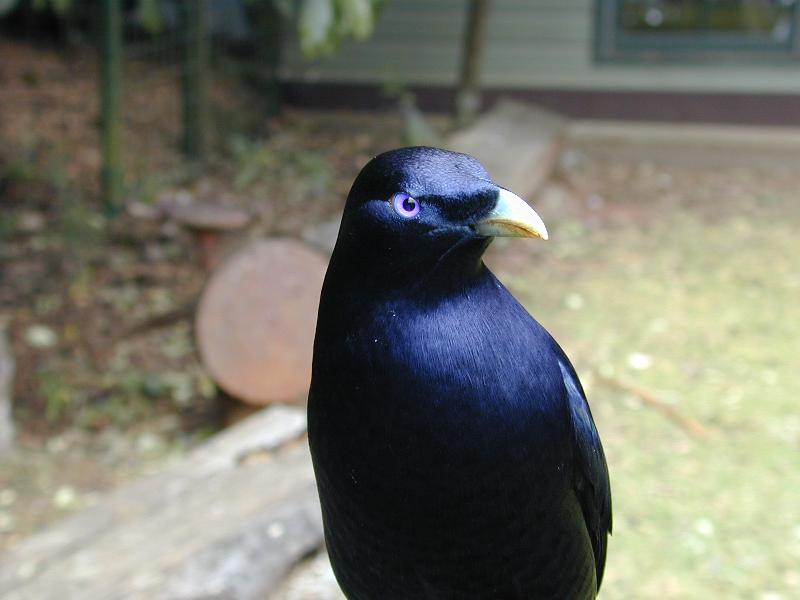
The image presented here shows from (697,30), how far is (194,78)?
4.36 metres

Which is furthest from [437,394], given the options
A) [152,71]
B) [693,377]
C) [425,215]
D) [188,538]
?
[152,71]

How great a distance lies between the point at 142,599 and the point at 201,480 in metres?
0.97

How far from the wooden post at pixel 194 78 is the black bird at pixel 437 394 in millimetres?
6883

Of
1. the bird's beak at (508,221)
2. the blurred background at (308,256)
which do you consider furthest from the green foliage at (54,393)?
the bird's beak at (508,221)

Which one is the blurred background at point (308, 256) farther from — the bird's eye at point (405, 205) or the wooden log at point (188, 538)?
the bird's eye at point (405, 205)

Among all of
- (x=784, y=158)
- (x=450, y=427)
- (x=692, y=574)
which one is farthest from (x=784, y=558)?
(x=784, y=158)

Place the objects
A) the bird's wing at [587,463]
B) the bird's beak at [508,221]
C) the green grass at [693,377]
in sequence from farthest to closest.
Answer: the green grass at [693,377], the bird's wing at [587,463], the bird's beak at [508,221]

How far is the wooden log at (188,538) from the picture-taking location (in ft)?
10.00

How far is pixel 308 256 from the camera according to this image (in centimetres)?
482

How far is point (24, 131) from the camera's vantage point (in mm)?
8305

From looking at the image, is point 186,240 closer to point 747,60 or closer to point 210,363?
point 210,363

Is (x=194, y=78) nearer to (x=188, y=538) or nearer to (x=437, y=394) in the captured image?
(x=188, y=538)

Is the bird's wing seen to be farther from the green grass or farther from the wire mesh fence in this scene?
the wire mesh fence

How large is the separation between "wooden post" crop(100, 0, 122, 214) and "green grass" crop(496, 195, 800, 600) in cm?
280
